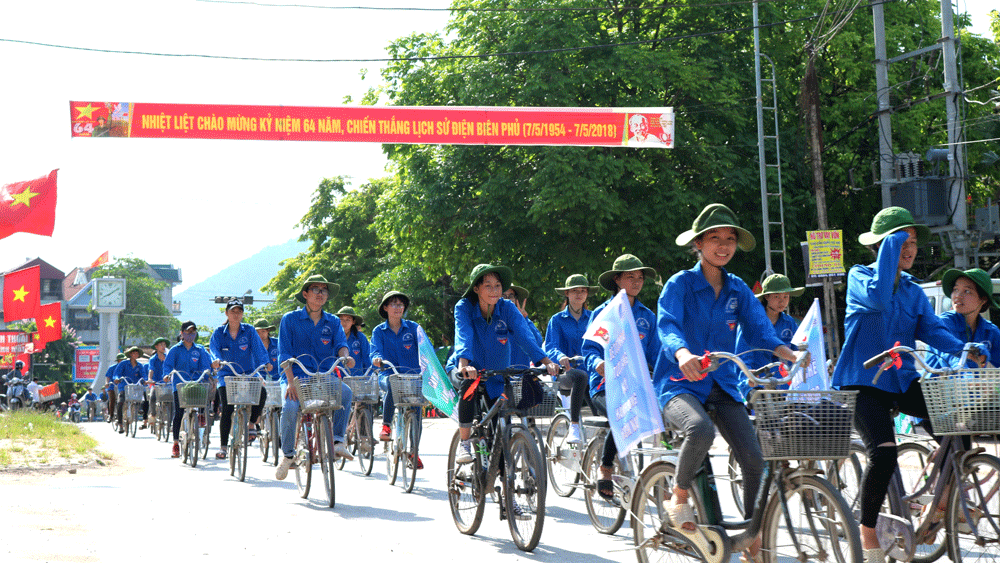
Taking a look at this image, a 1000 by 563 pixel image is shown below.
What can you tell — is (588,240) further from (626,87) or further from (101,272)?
(101,272)

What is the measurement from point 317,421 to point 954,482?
5878 mm

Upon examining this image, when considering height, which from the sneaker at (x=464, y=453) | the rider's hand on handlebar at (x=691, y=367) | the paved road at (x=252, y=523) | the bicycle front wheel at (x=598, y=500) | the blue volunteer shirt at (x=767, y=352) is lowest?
the paved road at (x=252, y=523)

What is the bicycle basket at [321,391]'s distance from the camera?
31.9 feet

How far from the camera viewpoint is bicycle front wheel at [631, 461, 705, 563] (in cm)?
550

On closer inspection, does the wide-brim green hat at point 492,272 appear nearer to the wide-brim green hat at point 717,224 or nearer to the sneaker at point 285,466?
the wide-brim green hat at point 717,224

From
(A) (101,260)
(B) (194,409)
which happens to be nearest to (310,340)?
(B) (194,409)

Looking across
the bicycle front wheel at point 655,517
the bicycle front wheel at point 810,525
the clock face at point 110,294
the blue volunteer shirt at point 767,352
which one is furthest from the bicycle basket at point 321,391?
the clock face at point 110,294

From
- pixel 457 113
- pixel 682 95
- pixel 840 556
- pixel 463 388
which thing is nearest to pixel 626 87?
pixel 682 95

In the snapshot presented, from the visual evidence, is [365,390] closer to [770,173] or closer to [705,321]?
[705,321]

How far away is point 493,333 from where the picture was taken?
8250 millimetres

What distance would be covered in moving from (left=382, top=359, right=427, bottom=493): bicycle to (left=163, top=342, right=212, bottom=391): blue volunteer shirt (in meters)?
5.84

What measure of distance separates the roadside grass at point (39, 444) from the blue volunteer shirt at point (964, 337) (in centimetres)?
1144

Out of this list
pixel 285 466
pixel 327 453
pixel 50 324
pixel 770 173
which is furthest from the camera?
pixel 50 324

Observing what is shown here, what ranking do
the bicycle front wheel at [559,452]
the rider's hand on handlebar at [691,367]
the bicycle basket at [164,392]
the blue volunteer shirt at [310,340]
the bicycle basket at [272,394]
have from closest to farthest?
the rider's hand on handlebar at [691,367] → the bicycle front wheel at [559,452] → the blue volunteer shirt at [310,340] → the bicycle basket at [272,394] → the bicycle basket at [164,392]
